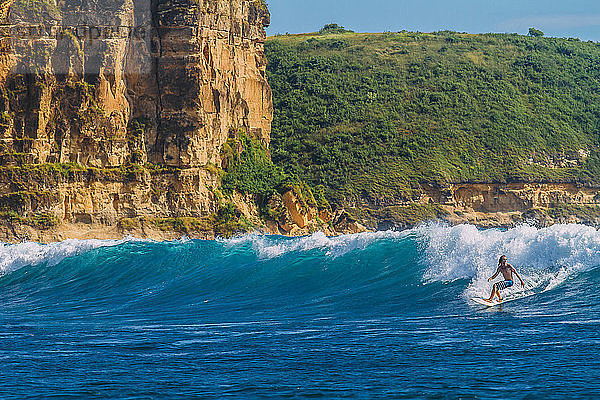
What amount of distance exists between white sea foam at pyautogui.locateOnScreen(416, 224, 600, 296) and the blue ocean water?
0.15 feet

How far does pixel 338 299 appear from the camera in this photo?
2069 cm

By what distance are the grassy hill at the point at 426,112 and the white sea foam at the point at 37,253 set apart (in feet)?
137

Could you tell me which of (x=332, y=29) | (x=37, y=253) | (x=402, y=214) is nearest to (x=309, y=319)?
(x=37, y=253)


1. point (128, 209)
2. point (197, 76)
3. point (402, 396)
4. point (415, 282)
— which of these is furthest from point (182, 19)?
point (402, 396)

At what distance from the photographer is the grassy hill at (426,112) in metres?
77.6

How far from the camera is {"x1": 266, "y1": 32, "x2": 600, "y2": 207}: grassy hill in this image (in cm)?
7756

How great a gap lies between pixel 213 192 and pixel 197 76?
628 cm

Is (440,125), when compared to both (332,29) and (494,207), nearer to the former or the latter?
(494,207)

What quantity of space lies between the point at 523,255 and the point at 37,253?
17.1 m

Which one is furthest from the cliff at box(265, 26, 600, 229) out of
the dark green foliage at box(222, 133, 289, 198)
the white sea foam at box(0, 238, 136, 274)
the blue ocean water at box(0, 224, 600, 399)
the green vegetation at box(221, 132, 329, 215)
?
the blue ocean water at box(0, 224, 600, 399)

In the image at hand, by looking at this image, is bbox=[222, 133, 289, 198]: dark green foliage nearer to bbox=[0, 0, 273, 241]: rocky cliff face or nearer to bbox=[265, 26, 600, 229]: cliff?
bbox=[0, 0, 273, 241]: rocky cliff face

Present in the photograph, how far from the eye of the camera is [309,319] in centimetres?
1762

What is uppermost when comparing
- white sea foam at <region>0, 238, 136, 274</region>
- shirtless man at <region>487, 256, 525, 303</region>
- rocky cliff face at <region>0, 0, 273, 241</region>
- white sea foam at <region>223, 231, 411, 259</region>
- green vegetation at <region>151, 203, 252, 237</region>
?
rocky cliff face at <region>0, 0, 273, 241</region>

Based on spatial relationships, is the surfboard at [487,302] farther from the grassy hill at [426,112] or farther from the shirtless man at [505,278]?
the grassy hill at [426,112]
